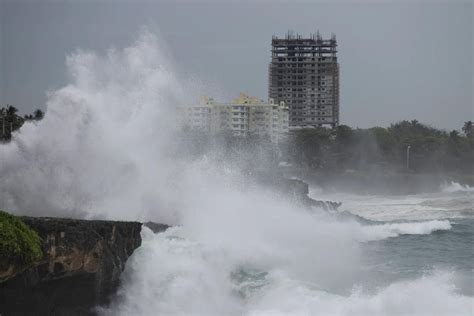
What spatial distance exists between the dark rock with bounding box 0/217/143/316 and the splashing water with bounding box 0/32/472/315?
600 mm

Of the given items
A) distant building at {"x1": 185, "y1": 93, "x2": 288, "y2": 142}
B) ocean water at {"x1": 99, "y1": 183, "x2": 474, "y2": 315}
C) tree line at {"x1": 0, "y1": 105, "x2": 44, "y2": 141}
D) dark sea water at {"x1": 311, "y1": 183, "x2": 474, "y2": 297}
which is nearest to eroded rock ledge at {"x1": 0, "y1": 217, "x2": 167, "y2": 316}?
ocean water at {"x1": 99, "y1": 183, "x2": 474, "y2": 315}

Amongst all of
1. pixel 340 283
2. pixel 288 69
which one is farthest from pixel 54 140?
pixel 288 69

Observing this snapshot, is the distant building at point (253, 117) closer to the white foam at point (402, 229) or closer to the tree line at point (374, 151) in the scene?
the tree line at point (374, 151)

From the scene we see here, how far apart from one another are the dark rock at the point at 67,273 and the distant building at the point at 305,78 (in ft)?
287

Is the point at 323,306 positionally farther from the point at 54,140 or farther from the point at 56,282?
the point at 54,140

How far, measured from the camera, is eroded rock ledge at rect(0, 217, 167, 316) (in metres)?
11.7

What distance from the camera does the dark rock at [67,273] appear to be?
11750 mm

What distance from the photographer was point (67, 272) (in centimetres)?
1209

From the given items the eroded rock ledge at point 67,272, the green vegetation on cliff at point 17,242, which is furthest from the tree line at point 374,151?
the green vegetation on cliff at point 17,242

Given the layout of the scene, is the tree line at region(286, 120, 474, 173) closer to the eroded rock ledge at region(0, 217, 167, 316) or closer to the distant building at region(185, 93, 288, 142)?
the distant building at region(185, 93, 288, 142)

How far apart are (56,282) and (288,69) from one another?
8998cm

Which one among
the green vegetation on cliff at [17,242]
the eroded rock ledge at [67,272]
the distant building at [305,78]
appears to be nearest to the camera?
the green vegetation on cliff at [17,242]

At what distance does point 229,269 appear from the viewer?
1473 centimetres

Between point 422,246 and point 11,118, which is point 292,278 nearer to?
point 422,246
